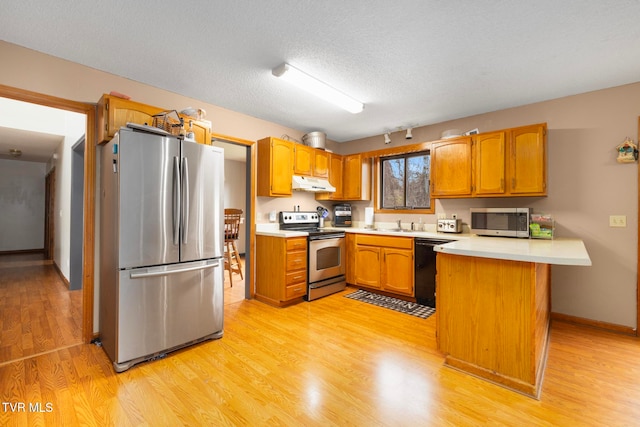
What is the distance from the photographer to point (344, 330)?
2.81m

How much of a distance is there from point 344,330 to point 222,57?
2.80m

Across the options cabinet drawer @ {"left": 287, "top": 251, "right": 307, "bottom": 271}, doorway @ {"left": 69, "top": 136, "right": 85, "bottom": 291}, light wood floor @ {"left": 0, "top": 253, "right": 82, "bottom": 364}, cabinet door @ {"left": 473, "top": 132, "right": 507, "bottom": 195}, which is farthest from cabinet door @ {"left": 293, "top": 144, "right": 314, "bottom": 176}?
doorway @ {"left": 69, "top": 136, "right": 85, "bottom": 291}

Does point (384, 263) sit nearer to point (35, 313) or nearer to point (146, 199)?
point (146, 199)

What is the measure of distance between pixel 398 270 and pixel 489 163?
174cm

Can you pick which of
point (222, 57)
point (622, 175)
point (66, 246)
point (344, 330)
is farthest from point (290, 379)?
point (66, 246)

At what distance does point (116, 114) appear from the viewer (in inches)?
93.4

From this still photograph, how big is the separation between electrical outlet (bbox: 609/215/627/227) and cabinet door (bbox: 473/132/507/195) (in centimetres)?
102

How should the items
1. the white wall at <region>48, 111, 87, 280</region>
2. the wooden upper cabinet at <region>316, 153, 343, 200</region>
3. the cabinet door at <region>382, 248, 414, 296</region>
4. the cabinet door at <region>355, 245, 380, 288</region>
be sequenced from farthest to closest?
the wooden upper cabinet at <region>316, 153, 343, 200</region>
the white wall at <region>48, 111, 87, 280</region>
the cabinet door at <region>355, 245, 380, 288</region>
the cabinet door at <region>382, 248, 414, 296</region>

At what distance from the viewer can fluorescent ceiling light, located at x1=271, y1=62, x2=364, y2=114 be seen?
8.12 feet

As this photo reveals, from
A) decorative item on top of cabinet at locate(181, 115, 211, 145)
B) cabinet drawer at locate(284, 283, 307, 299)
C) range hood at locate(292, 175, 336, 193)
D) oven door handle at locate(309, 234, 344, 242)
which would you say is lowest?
cabinet drawer at locate(284, 283, 307, 299)

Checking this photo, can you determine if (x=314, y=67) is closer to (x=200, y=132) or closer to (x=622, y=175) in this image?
(x=200, y=132)

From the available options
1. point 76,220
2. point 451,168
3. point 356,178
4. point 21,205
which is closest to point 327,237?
point 356,178

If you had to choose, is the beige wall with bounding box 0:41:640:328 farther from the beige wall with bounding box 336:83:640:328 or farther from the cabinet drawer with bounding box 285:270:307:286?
the cabinet drawer with bounding box 285:270:307:286

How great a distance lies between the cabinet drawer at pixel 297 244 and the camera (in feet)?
11.5
